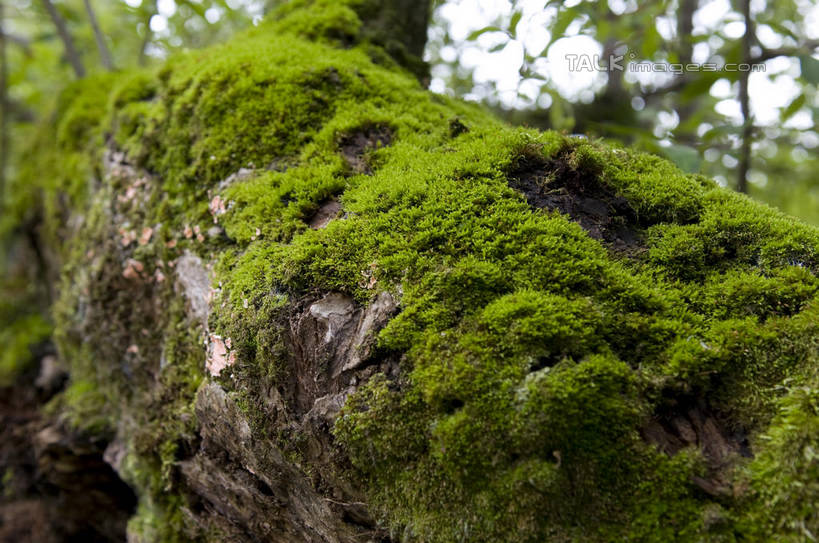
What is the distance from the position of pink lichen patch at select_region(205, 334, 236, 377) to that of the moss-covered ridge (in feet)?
0.21

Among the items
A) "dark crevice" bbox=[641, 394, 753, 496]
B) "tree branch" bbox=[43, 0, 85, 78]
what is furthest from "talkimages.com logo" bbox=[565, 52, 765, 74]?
"tree branch" bbox=[43, 0, 85, 78]

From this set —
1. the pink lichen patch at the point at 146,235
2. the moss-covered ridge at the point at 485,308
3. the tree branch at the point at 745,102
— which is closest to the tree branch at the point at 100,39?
the moss-covered ridge at the point at 485,308

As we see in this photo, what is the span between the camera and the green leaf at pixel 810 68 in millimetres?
2947

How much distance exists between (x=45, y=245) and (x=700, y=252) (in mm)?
6131

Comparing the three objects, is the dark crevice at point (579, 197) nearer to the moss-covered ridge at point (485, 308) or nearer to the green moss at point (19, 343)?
the moss-covered ridge at point (485, 308)

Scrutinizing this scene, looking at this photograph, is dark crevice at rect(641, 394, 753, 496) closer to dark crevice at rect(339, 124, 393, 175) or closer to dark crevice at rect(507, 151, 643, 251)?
dark crevice at rect(507, 151, 643, 251)

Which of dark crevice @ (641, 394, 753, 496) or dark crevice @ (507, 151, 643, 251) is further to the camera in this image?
dark crevice @ (507, 151, 643, 251)

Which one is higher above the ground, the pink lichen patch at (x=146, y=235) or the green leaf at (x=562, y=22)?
→ the green leaf at (x=562, y=22)

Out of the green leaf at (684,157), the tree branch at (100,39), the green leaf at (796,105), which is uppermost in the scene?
the tree branch at (100,39)

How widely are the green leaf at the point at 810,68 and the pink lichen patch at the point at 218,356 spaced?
357 centimetres

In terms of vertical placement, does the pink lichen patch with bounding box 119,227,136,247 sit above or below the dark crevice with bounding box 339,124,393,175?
below

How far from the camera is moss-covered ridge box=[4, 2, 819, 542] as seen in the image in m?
1.66

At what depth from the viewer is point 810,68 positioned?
9.82 ft

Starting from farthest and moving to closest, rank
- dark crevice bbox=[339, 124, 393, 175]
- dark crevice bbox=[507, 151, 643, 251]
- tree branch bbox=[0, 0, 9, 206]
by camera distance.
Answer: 1. tree branch bbox=[0, 0, 9, 206]
2. dark crevice bbox=[339, 124, 393, 175]
3. dark crevice bbox=[507, 151, 643, 251]
